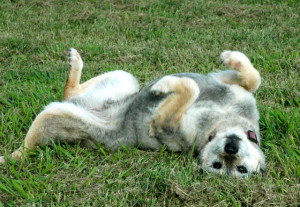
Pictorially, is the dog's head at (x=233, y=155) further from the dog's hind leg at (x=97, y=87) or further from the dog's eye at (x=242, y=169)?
the dog's hind leg at (x=97, y=87)

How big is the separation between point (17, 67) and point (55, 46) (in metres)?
0.78

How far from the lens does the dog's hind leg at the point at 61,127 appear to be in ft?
11.3

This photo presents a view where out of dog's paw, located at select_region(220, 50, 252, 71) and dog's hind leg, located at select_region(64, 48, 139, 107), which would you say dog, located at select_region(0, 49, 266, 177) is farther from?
dog's hind leg, located at select_region(64, 48, 139, 107)

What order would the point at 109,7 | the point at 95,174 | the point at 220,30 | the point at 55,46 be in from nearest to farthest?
the point at 95,174
the point at 55,46
the point at 220,30
the point at 109,7

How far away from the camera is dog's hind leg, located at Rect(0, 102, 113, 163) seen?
343cm

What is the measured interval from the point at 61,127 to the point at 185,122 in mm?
1211

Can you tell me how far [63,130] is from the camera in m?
3.52

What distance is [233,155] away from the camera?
2936 mm

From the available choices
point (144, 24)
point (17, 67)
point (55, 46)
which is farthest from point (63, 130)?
point (144, 24)

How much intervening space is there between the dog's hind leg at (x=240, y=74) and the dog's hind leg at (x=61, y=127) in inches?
52.0

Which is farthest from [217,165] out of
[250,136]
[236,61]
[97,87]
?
[97,87]

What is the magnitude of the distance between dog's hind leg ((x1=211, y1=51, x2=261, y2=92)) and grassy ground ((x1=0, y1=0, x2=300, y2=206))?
1.51 ft

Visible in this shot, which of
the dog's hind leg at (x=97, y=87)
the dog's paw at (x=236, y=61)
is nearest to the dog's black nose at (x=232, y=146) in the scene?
the dog's paw at (x=236, y=61)

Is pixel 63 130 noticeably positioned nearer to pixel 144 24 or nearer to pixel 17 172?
pixel 17 172
